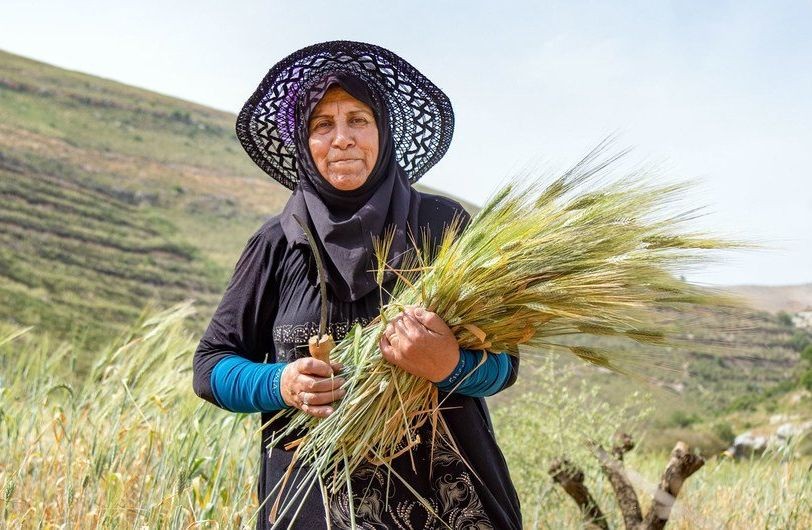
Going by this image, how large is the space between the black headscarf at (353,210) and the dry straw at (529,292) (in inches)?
4.3

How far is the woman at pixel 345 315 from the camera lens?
1765 mm

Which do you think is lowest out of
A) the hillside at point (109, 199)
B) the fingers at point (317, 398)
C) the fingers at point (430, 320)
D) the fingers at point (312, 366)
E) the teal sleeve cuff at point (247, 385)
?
the hillside at point (109, 199)

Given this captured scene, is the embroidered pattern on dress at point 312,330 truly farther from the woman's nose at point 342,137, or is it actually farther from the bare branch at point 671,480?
the bare branch at point 671,480

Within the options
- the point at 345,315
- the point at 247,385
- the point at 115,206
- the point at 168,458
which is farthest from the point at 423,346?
the point at 115,206

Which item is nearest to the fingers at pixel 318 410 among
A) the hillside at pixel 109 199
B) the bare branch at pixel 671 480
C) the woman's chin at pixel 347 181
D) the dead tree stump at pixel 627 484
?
the woman's chin at pixel 347 181

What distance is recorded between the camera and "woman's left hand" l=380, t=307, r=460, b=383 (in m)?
1.68

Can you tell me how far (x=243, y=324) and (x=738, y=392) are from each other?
605 inches

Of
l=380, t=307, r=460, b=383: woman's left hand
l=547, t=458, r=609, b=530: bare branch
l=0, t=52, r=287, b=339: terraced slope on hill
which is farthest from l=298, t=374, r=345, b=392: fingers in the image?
l=0, t=52, r=287, b=339: terraced slope on hill

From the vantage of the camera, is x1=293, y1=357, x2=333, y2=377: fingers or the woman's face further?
the woman's face

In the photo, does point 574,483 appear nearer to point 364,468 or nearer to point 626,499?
point 626,499

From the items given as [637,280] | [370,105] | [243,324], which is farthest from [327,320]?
[637,280]

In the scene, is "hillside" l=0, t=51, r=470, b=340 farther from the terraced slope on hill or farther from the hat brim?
the hat brim

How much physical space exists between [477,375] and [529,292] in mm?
203

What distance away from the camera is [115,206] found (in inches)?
1410
